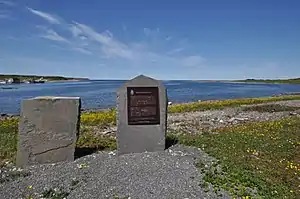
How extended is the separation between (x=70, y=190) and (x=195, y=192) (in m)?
3.17

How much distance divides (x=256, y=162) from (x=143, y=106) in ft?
13.8

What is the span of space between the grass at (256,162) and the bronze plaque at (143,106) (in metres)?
2.23

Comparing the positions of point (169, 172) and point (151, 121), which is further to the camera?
point (151, 121)

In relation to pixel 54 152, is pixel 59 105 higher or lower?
higher

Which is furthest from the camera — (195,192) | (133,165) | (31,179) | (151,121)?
(151,121)

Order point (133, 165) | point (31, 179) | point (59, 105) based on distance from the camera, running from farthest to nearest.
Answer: point (59, 105) → point (133, 165) → point (31, 179)

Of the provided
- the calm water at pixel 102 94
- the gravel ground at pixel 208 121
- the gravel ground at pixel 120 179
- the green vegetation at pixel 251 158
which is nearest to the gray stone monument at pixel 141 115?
the gravel ground at pixel 120 179

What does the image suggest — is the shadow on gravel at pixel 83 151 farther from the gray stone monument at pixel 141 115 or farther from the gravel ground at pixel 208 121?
the gravel ground at pixel 208 121

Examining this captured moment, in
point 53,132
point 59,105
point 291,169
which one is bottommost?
point 291,169

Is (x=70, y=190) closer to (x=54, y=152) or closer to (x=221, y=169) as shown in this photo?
(x=54, y=152)

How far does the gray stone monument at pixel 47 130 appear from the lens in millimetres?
10367

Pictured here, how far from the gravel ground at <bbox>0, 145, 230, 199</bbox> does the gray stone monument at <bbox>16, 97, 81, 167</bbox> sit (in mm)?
431

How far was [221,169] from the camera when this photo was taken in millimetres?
9375

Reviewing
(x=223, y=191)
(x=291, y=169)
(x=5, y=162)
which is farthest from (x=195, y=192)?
(x=5, y=162)
